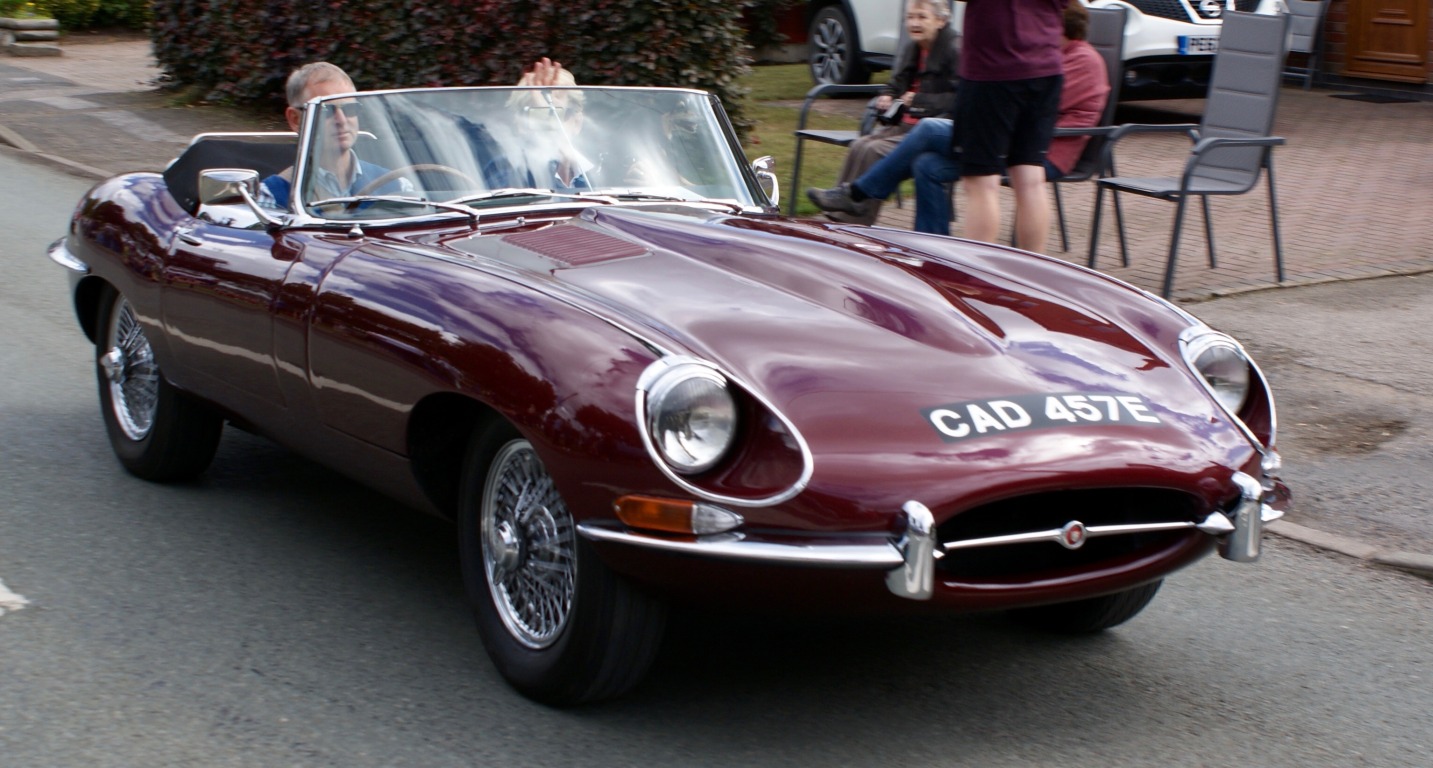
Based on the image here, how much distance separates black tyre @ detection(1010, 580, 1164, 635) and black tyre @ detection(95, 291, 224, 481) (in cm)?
250

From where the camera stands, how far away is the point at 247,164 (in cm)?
586

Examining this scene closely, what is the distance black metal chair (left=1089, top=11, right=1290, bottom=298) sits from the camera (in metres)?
8.69

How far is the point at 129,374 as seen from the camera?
5449 mm

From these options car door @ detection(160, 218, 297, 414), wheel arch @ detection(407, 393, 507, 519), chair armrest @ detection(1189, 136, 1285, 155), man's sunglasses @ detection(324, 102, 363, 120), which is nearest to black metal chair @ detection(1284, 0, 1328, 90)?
chair armrest @ detection(1189, 136, 1285, 155)

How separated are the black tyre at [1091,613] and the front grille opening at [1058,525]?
1.99 feet

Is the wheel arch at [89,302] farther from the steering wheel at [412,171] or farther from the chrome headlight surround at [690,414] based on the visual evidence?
the chrome headlight surround at [690,414]

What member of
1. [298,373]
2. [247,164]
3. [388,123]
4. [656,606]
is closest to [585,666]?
[656,606]

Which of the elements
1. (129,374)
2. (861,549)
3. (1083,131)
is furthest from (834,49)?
(861,549)

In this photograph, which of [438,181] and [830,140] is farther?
[830,140]

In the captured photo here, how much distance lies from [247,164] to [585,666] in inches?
122

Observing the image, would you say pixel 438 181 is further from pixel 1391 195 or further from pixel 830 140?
pixel 1391 195

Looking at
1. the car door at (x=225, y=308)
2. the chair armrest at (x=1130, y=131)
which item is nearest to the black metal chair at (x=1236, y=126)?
the chair armrest at (x=1130, y=131)

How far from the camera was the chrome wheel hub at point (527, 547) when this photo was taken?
355 centimetres

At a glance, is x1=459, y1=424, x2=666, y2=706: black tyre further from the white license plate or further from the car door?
the white license plate
